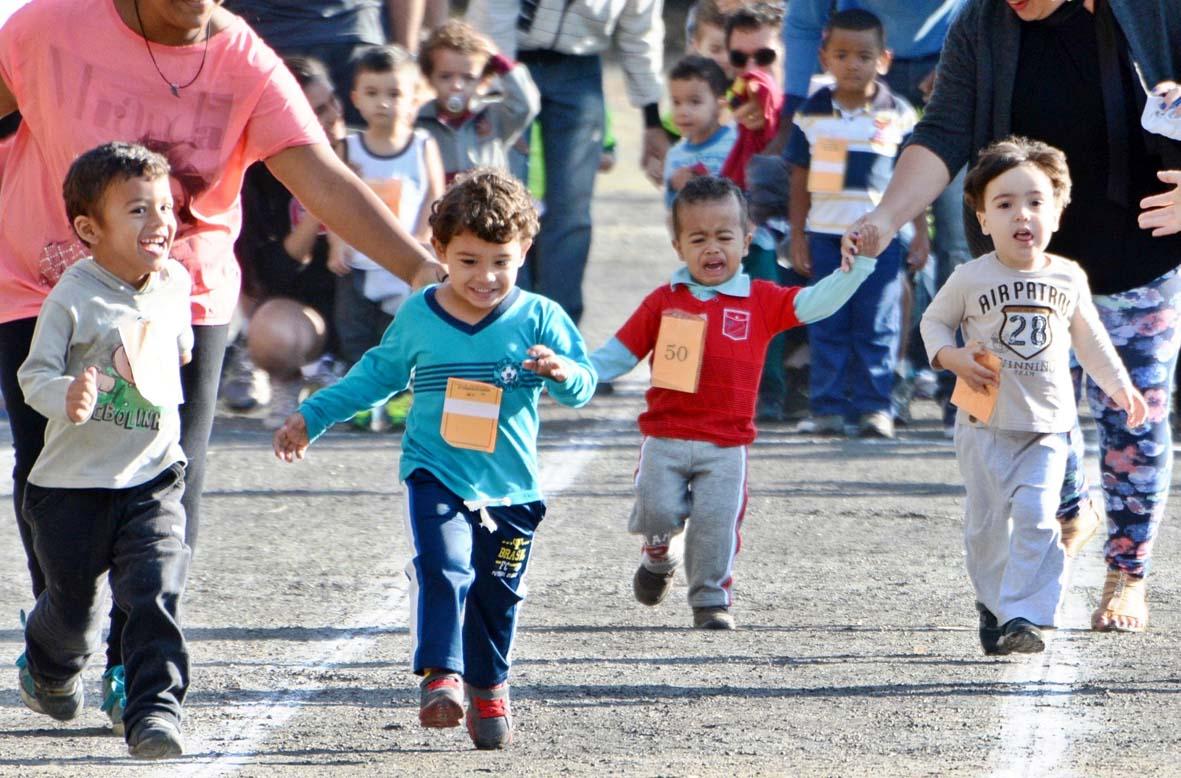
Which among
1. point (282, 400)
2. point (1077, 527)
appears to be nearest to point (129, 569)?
point (1077, 527)

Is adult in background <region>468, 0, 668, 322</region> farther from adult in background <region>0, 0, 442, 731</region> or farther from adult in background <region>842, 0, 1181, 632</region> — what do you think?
adult in background <region>0, 0, 442, 731</region>

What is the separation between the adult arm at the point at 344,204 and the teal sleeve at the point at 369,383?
0.82ft

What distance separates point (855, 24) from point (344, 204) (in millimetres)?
4736

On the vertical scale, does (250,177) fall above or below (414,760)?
above

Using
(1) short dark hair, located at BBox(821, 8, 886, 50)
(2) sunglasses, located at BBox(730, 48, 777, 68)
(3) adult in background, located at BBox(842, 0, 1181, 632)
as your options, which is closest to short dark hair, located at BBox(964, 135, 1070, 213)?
(3) adult in background, located at BBox(842, 0, 1181, 632)

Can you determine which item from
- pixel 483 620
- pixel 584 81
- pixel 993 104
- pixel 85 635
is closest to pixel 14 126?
pixel 85 635

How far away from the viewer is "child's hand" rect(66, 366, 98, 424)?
4410 millimetres

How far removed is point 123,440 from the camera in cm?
467

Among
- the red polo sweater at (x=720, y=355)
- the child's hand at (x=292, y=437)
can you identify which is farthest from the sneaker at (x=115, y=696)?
the red polo sweater at (x=720, y=355)

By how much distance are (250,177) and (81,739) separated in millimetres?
5883

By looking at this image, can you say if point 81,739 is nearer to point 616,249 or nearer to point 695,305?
point 695,305

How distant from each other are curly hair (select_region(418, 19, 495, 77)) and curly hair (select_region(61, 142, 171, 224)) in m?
5.44

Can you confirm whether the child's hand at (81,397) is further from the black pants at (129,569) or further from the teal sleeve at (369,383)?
the teal sleeve at (369,383)

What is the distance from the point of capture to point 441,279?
505cm
